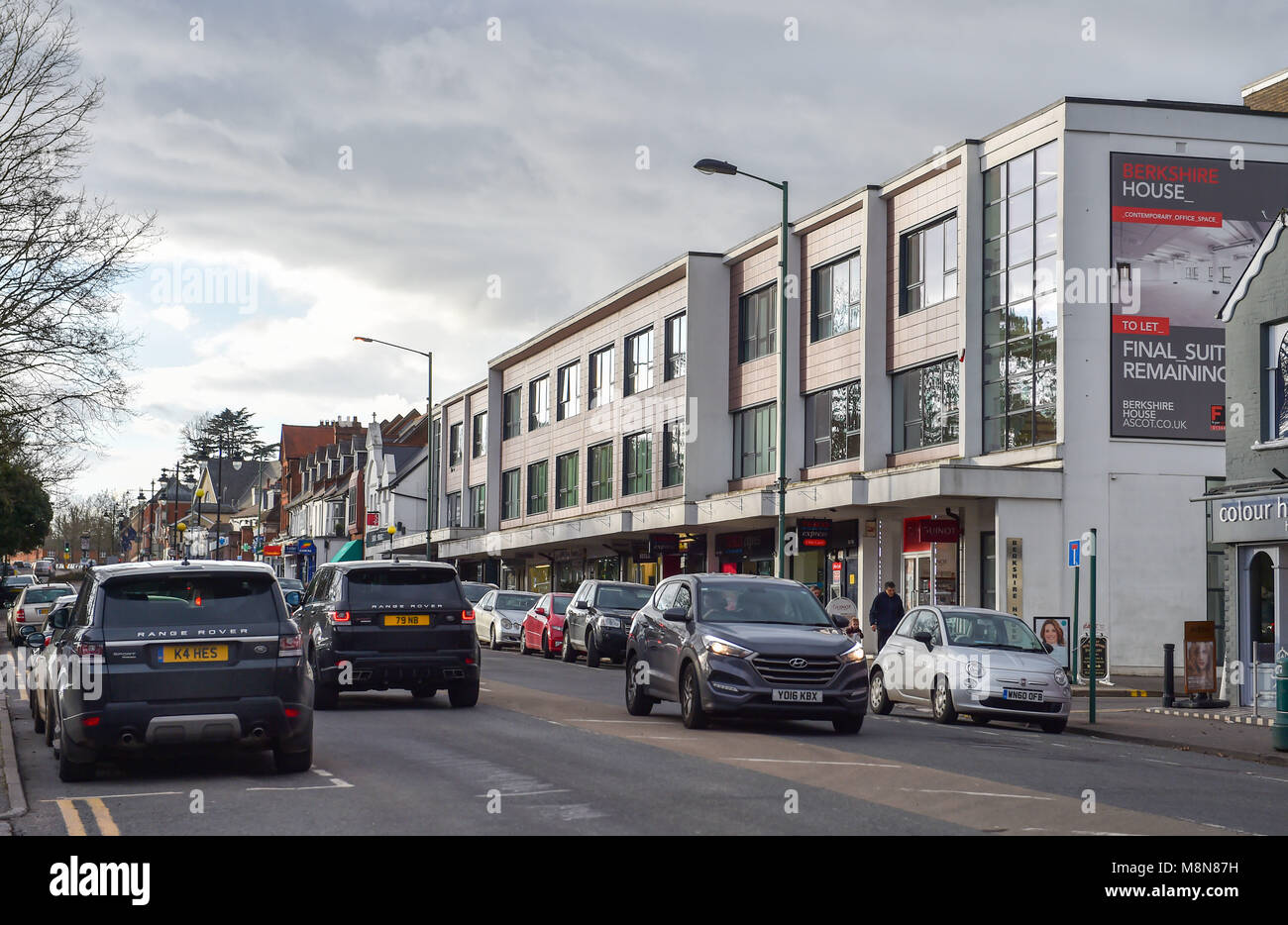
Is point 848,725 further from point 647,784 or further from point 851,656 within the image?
point 647,784

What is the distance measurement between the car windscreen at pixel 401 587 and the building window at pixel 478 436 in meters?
53.1

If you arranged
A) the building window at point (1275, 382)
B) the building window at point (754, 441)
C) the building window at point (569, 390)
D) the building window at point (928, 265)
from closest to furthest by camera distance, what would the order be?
1. the building window at point (1275, 382)
2. the building window at point (928, 265)
3. the building window at point (754, 441)
4. the building window at point (569, 390)

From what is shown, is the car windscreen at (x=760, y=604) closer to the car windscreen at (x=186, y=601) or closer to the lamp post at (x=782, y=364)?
the car windscreen at (x=186, y=601)

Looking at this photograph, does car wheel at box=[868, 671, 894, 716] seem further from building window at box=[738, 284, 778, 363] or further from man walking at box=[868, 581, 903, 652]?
building window at box=[738, 284, 778, 363]

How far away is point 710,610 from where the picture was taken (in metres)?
16.8

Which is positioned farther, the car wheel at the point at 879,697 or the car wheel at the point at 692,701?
the car wheel at the point at 879,697

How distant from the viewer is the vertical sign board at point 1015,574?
30.3 metres

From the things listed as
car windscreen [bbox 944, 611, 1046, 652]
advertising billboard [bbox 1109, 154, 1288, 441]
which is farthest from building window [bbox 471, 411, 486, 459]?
car windscreen [bbox 944, 611, 1046, 652]

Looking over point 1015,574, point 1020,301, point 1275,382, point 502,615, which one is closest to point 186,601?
point 1275,382

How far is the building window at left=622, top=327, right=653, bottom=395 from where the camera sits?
50625 mm

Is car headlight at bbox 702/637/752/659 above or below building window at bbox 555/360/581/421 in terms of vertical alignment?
below

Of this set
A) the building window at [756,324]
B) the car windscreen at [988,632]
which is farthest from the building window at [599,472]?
the car windscreen at [988,632]

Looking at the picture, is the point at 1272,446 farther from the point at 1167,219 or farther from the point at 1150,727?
the point at 1167,219

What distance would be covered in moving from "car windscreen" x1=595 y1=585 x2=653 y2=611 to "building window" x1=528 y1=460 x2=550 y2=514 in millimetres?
28766
